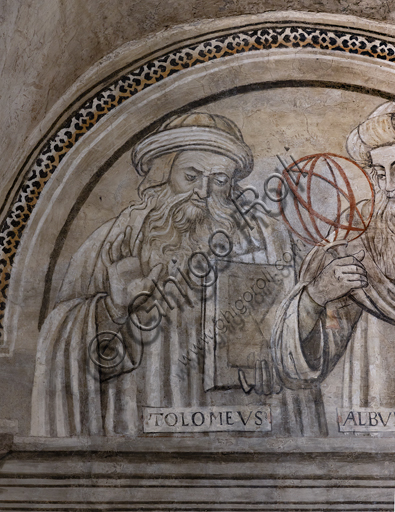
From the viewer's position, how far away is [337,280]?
5281 mm

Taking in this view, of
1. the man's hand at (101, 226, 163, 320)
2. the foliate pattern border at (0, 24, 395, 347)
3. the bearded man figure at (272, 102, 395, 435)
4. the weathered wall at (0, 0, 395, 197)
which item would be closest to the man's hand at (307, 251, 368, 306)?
the bearded man figure at (272, 102, 395, 435)

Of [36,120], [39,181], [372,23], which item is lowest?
[39,181]

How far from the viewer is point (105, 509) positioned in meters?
4.86

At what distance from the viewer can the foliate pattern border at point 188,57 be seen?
537 centimetres

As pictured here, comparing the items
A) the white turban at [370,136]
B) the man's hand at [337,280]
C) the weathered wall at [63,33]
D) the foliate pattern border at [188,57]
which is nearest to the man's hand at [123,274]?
the foliate pattern border at [188,57]

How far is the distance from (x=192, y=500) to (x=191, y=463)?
24cm

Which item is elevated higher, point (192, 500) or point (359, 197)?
point (359, 197)

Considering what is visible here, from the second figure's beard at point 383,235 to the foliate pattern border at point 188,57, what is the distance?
110cm

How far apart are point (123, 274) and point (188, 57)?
66.8 inches

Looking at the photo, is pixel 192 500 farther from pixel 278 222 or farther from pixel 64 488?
pixel 278 222

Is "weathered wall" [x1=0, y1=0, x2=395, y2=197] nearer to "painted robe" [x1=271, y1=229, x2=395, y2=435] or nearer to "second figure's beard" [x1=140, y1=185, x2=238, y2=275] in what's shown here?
"second figure's beard" [x1=140, y1=185, x2=238, y2=275]

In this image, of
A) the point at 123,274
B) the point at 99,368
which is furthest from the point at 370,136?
the point at 99,368

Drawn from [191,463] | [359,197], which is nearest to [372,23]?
[359,197]

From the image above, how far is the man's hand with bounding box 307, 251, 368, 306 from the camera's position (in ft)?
17.2
